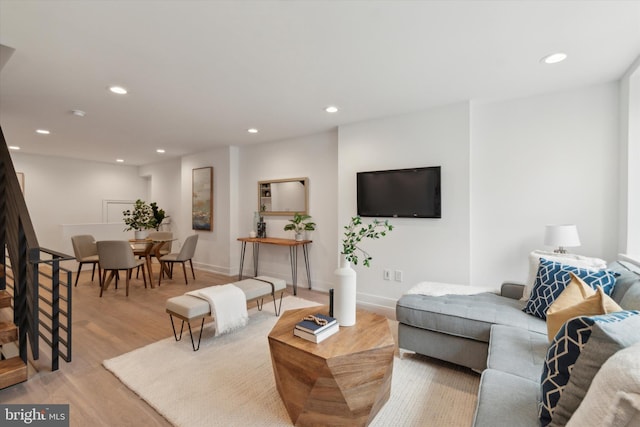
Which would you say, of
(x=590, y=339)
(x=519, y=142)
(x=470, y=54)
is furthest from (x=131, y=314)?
(x=519, y=142)

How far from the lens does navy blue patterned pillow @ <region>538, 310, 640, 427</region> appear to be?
912 millimetres

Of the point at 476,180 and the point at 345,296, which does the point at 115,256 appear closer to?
the point at 345,296

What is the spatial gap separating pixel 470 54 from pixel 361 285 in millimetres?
2785

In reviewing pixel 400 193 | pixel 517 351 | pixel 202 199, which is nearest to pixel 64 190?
pixel 202 199

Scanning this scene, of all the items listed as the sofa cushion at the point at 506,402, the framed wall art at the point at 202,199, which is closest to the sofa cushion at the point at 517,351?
the sofa cushion at the point at 506,402

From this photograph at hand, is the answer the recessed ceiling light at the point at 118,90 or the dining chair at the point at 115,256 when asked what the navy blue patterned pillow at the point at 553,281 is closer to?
the recessed ceiling light at the point at 118,90

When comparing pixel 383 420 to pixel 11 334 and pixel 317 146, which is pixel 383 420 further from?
pixel 317 146

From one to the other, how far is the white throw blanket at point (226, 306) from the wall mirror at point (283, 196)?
209cm

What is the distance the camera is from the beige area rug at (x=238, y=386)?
1.74m

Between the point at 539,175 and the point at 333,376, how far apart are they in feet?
9.44

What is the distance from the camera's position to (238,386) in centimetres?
204

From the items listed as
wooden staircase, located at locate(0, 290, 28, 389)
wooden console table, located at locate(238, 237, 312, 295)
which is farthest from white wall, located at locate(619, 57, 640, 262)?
wooden staircase, located at locate(0, 290, 28, 389)

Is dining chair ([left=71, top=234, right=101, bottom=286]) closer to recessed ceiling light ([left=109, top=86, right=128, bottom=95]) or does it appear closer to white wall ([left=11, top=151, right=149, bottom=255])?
white wall ([left=11, top=151, right=149, bottom=255])

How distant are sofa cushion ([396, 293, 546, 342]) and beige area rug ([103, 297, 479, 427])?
355mm
